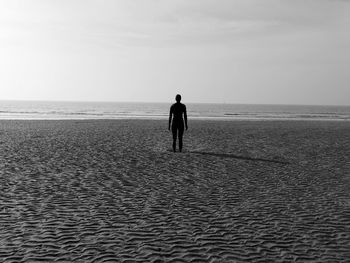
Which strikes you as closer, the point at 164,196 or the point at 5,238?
the point at 5,238

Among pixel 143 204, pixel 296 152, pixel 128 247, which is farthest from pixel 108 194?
pixel 296 152

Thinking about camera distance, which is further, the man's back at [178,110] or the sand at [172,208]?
the man's back at [178,110]

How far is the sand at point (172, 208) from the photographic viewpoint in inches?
246

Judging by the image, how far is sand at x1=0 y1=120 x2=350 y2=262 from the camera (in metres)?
6.25

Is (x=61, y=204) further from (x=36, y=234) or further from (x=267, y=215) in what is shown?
(x=267, y=215)

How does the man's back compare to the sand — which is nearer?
the sand

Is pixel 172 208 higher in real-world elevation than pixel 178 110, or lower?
lower

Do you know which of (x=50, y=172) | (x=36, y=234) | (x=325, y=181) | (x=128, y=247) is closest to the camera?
(x=128, y=247)

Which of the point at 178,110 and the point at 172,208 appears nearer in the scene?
the point at 172,208

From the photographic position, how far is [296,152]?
67.3ft

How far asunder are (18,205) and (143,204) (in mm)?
2816

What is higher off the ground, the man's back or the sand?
the man's back

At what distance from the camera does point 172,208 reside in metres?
8.98

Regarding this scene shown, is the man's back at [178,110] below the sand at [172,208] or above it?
above
